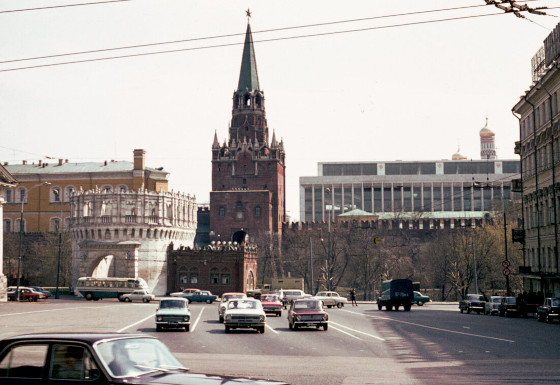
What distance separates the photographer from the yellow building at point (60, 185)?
11938 cm

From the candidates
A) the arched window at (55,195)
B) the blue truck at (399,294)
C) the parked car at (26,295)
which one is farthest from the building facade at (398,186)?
the blue truck at (399,294)

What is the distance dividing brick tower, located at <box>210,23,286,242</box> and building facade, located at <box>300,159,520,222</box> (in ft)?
178

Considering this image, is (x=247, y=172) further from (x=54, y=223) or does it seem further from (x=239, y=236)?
(x=54, y=223)

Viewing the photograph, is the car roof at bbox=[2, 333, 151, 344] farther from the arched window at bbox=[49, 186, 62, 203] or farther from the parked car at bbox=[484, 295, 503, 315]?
the arched window at bbox=[49, 186, 62, 203]

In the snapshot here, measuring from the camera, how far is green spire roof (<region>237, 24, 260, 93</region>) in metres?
124

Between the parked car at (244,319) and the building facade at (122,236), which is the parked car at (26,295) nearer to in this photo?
the building facade at (122,236)

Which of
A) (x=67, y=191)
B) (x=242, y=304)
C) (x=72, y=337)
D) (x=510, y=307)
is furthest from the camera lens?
(x=67, y=191)

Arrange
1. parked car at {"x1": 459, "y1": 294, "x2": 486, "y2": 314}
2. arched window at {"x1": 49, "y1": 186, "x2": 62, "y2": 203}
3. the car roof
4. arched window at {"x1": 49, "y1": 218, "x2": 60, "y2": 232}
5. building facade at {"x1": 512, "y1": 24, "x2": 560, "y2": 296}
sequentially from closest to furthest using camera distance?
1. the car roof
2. building facade at {"x1": 512, "y1": 24, "x2": 560, "y2": 296}
3. parked car at {"x1": 459, "y1": 294, "x2": 486, "y2": 314}
4. arched window at {"x1": 49, "y1": 218, "x2": 60, "y2": 232}
5. arched window at {"x1": 49, "y1": 186, "x2": 62, "y2": 203}

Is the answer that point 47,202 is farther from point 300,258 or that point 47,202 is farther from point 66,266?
point 300,258

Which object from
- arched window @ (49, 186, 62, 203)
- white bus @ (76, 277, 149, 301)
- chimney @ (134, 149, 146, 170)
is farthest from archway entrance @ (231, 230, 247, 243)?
white bus @ (76, 277, 149, 301)

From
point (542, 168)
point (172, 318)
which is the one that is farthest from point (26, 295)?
point (542, 168)

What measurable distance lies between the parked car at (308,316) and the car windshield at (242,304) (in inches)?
74.7

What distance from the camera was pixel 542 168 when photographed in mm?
55094

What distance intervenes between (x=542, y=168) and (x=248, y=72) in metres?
75.4
